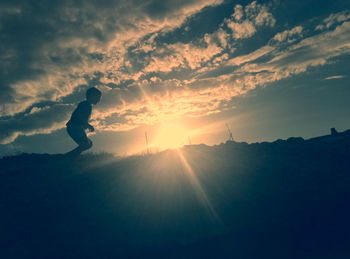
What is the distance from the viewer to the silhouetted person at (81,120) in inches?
281

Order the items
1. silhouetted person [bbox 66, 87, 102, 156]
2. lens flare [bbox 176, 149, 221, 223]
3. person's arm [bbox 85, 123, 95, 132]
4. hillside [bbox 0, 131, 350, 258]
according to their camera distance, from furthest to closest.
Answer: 1. person's arm [bbox 85, 123, 95, 132]
2. silhouetted person [bbox 66, 87, 102, 156]
3. lens flare [bbox 176, 149, 221, 223]
4. hillside [bbox 0, 131, 350, 258]

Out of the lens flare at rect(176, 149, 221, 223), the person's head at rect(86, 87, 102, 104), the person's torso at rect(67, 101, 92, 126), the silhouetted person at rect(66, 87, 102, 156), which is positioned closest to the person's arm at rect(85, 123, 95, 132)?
the silhouetted person at rect(66, 87, 102, 156)

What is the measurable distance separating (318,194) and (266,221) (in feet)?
5.78

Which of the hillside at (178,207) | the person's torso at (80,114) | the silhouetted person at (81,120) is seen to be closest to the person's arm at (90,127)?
the silhouetted person at (81,120)

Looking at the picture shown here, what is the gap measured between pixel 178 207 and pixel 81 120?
4139 mm

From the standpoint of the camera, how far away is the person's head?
23.4ft

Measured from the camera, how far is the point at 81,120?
7168 millimetres

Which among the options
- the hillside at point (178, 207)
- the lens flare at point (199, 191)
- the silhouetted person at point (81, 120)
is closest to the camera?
the hillside at point (178, 207)

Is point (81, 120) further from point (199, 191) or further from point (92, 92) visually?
point (199, 191)

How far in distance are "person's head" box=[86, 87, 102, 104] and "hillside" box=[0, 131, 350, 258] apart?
6.21 feet

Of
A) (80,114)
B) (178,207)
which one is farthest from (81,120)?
(178,207)

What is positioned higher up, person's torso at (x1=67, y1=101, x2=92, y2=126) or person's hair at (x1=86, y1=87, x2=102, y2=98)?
person's hair at (x1=86, y1=87, x2=102, y2=98)

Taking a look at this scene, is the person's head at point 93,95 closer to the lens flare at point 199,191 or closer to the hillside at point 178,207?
the hillside at point 178,207

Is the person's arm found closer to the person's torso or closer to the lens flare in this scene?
the person's torso
